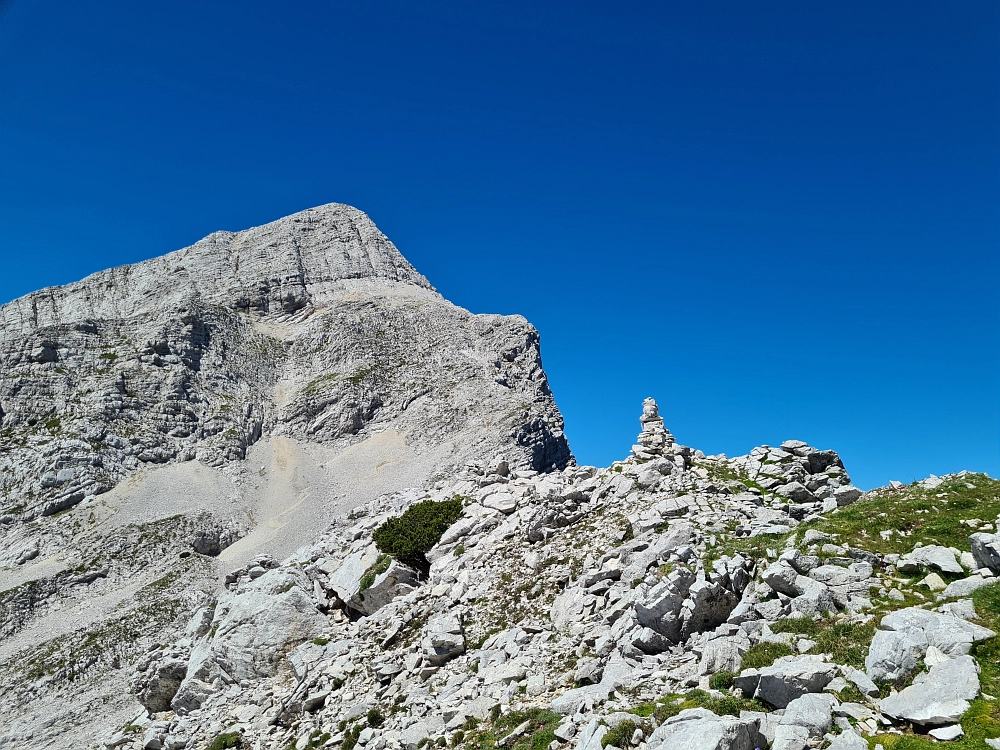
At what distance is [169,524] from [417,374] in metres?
71.4

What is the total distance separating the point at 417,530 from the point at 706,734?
30185 millimetres

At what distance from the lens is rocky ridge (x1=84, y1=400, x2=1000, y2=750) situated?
1366 centimetres

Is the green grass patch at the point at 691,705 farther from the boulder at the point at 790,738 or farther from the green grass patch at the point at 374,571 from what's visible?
the green grass patch at the point at 374,571

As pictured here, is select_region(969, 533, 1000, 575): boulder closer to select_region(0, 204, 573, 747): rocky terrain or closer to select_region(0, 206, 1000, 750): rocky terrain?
select_region(0, 206, 1000, 750): rocky terrain

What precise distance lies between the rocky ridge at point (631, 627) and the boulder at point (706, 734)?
0.05m

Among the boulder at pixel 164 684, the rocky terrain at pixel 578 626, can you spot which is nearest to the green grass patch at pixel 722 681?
the rocky terrain at pixel 578 626

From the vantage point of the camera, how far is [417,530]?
4103cm

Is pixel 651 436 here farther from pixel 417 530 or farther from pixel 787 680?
pixel 787 680

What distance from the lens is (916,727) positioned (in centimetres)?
1191

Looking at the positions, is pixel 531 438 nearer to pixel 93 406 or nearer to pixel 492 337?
pixel 492 337

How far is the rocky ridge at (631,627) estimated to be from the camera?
13.7 metres

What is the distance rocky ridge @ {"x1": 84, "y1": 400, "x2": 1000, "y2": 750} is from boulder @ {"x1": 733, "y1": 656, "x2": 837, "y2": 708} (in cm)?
4

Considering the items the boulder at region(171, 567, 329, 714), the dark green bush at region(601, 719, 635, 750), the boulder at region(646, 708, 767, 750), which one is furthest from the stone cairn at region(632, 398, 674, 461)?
the boulder at region(646, 708, 767, 750)

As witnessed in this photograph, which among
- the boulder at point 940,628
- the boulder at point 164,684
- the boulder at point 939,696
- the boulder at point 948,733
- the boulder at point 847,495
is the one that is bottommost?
the boulder at point 164,684
